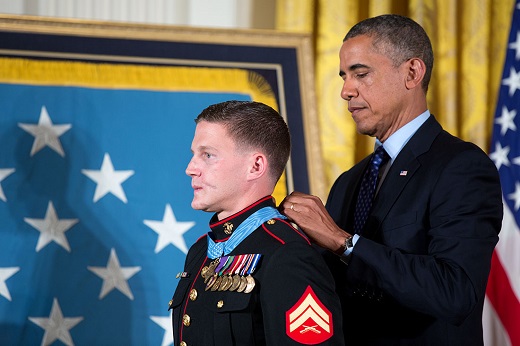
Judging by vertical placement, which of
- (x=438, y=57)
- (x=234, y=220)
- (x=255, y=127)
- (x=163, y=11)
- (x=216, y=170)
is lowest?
(x=234, y=220)

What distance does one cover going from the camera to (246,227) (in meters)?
1.63

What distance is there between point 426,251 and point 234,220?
19.8 inches

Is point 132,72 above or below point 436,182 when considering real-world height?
above

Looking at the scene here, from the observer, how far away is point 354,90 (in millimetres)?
1990

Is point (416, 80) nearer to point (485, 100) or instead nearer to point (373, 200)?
point (373, 200)

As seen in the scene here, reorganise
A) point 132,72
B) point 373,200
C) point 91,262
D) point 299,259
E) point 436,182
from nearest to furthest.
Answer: point 299,259 < point 436,182 < point 373,200 < point 91,262 < point 132,72

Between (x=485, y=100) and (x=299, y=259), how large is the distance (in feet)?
8.01

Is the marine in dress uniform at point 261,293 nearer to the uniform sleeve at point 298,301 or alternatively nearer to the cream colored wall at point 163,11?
the uniform sleeve at point 298,301

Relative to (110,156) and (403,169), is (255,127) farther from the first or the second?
(110,156)

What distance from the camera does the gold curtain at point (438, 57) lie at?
3553 millimetres

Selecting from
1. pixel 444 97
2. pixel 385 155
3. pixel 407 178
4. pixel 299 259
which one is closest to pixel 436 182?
pixel 407 178

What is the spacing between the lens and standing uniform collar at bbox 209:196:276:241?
1.65 meters

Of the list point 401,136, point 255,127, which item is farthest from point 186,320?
point 401,136

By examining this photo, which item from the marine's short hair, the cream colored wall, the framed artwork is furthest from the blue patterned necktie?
the cream colored wall
